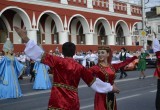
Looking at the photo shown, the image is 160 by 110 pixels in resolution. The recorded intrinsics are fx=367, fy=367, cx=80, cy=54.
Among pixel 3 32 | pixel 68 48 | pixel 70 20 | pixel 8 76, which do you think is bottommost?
pixel 8 76

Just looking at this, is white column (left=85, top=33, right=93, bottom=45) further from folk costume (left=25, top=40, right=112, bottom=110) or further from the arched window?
folk costume (left=25, top=40, right=112, bottom=110)

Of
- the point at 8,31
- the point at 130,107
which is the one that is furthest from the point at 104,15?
the point at 130,107

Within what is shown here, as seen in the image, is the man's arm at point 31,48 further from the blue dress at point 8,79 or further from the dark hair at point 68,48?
the blue dress at point 8,79

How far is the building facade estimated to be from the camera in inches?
1206

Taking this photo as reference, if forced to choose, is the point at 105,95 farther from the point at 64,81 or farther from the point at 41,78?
the point at 41,78

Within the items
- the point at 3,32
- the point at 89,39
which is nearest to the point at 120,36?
the point at 89,39

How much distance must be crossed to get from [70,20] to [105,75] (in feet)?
94.3

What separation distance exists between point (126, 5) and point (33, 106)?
35.6 meters

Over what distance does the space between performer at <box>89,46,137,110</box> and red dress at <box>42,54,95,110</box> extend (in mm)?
1171

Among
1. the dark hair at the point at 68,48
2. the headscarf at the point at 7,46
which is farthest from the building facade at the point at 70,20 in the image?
the dark hair at the point at 68,48

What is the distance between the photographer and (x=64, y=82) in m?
5.15

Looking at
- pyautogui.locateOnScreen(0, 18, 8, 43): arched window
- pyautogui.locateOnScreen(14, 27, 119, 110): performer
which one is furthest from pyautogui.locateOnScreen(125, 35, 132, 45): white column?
pyautogui.locateOnScreen(14, 27, 119, 110): performer

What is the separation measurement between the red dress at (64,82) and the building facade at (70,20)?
23.3m

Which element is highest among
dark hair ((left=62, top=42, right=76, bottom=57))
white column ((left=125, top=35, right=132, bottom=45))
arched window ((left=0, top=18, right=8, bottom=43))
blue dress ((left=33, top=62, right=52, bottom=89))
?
arched window ((left=0, top=18, right=8, bottom=43))
